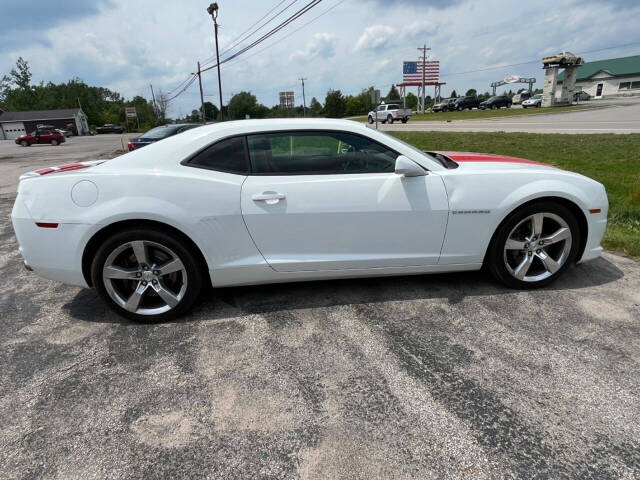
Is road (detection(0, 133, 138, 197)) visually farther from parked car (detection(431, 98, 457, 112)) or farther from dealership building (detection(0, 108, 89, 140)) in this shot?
dealership building (detection(0, 108, 89, 140))

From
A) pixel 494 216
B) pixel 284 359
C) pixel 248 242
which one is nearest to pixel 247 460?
pixel 284 359

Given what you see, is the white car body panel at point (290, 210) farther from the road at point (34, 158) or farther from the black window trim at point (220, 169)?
the road at point (34, 158)

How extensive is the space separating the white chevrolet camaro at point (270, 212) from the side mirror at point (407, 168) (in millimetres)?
14

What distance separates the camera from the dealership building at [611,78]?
60.3 metres

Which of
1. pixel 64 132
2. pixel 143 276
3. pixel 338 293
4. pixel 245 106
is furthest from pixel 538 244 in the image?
pixel 245 106

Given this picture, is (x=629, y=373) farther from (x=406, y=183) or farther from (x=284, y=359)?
(x=284, y=359)

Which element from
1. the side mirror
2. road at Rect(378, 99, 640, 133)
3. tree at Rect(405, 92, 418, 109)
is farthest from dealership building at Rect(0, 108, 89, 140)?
the side mirror

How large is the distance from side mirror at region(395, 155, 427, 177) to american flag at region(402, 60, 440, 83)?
75483 millimetres

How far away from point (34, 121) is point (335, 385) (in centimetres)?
8483

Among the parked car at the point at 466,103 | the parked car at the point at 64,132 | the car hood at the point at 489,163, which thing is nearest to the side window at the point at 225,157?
the car hood at the point at 489,163

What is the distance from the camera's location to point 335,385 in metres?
2.22

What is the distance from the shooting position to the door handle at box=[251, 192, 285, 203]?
9.00ft

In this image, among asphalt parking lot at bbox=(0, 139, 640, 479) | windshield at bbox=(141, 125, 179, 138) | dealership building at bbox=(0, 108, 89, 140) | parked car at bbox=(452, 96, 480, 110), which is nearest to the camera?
asphalt parking lot at bbox=(0, 139, 640, 479)

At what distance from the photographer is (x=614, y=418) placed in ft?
6.27
